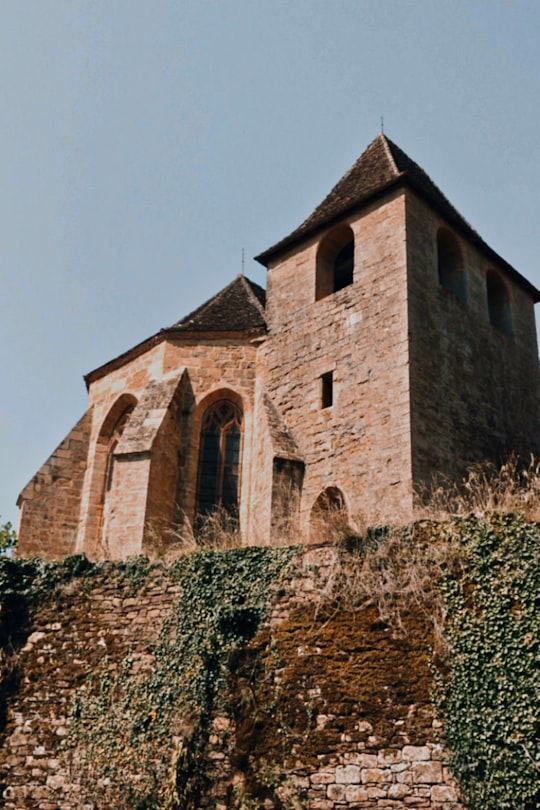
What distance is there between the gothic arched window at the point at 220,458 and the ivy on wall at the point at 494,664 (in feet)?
27.2

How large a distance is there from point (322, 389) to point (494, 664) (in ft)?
28.4

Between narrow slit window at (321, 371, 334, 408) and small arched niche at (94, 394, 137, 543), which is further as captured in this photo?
small arched niche at (94, 394, 137, 543)

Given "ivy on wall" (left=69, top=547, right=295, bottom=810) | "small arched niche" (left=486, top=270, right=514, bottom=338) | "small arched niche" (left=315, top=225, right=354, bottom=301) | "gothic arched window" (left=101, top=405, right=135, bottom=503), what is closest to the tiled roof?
"small arched niche" (left=315, top=225, right=354, bottom=301)

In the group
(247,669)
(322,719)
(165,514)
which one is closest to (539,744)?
(322,719)

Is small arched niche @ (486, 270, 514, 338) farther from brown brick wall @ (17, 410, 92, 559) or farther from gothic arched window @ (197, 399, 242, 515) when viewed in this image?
brown brick wall @ (17, 410, 92, 559)

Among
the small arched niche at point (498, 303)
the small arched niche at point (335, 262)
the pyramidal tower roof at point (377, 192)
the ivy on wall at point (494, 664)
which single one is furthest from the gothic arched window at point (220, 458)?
the ivy on wall at point (494, 664)

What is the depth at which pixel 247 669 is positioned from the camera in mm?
9445

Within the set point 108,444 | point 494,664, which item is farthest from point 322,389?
point 494,664

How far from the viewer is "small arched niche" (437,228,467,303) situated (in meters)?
17.6

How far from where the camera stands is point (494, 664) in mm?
8180

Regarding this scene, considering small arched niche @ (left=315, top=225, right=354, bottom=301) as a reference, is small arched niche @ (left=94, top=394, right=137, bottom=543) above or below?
below

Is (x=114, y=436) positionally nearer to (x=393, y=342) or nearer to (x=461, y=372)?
(x=393, y=342)

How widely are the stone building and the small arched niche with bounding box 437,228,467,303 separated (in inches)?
1.7

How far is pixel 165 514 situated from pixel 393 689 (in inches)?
323
